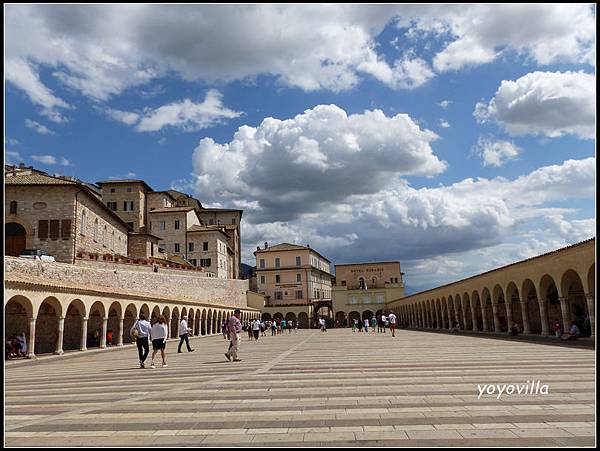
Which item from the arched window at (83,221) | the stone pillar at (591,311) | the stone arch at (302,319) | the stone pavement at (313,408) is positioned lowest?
the stone arch at (302,319)

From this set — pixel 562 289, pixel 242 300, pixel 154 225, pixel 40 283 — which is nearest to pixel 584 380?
pixel 562 289

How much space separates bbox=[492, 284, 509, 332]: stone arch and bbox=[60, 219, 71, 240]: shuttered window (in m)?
32.1

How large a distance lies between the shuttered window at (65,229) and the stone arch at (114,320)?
31.2 feet

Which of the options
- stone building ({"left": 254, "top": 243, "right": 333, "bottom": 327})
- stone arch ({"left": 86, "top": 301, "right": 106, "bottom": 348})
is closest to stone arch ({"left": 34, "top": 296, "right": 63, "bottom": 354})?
stone arch ({"left": 86, "top": 301, "right": 106, "bottom": 348})

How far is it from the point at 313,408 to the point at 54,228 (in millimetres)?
36203

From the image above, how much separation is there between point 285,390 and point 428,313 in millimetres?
46086

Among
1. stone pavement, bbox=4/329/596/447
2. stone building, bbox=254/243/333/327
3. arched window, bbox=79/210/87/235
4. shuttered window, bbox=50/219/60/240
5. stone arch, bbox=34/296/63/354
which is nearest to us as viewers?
stone pavement, bbox=4/329/596/447

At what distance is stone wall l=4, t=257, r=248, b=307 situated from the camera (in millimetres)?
26375

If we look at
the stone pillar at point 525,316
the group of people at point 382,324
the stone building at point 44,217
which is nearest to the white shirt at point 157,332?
the group of people at point 382,324

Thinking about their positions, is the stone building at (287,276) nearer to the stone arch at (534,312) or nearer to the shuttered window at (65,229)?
the shuttered window at (65,229)

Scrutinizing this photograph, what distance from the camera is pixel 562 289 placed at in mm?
21438

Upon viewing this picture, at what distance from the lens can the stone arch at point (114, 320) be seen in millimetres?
27648

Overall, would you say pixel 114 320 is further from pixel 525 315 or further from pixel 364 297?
pixel 364 297

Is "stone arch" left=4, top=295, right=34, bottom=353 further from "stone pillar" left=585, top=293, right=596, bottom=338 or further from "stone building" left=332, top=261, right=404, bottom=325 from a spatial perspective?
"stone building" left=332, top=261, right=404, bottom=325
